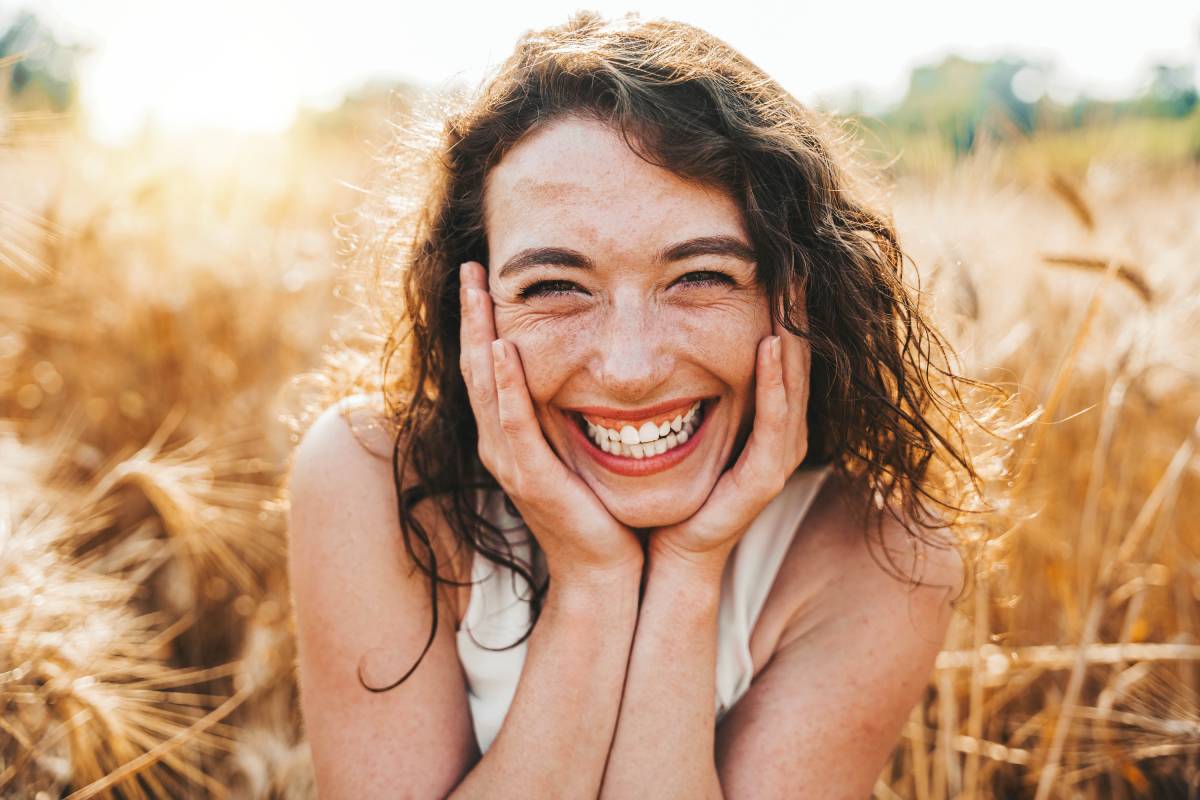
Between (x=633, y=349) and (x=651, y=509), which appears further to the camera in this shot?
(x=651, y=509)

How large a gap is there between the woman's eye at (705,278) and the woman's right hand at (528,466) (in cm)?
38

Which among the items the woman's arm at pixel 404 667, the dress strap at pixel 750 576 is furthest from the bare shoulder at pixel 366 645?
the dress strap at pixel 750 576

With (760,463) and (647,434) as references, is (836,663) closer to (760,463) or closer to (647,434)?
(760,463)

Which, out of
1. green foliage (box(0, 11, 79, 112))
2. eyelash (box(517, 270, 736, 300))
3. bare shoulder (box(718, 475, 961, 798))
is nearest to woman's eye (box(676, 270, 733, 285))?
eyelash (box(517, 270, 736, 300))

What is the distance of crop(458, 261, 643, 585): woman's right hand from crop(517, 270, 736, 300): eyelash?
0.12 metres

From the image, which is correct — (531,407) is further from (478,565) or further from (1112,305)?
(1112,305)

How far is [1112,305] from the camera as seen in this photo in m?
3.44

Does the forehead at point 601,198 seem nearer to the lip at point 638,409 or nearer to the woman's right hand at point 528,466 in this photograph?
the woman's right hand at point 528,466

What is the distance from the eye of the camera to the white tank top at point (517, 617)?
6.57ft

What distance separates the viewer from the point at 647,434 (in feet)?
5.92

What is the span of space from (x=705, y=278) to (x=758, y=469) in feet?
1.37

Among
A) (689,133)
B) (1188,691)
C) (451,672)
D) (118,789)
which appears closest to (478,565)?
(451,672)

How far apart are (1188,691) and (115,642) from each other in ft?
9.78

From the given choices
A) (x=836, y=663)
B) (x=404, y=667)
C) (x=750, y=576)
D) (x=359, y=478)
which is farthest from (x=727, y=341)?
(x=404, y=667)
